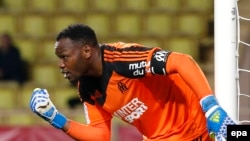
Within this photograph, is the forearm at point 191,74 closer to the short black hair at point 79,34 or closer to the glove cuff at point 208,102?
the glove cuff at point 208,102

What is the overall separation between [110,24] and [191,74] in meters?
6.01

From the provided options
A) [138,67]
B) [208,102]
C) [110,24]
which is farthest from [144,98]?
[110,24]

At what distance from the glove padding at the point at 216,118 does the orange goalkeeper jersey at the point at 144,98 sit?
0.26 m

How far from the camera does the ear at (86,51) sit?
176 inches

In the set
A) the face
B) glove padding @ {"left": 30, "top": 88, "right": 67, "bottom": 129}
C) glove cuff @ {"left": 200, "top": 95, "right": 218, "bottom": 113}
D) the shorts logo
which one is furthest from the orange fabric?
glove cuff @ {"left": 200, "top": 95, "right": 218, "bottom": 113}

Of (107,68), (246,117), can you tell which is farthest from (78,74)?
(246,117)

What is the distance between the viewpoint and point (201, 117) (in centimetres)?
465

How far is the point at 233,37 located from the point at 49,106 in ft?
3.07

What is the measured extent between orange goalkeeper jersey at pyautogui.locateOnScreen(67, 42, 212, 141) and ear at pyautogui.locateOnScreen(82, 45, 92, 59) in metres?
0.09

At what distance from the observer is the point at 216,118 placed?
163 inches

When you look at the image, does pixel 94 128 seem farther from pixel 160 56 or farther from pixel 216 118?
pixel 216 118

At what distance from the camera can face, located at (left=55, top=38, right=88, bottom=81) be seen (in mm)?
4438

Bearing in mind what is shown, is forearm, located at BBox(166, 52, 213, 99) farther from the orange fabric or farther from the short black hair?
the orange fabric

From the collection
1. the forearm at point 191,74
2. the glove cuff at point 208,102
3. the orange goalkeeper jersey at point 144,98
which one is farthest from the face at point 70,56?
the glove cuff at point 208,102
